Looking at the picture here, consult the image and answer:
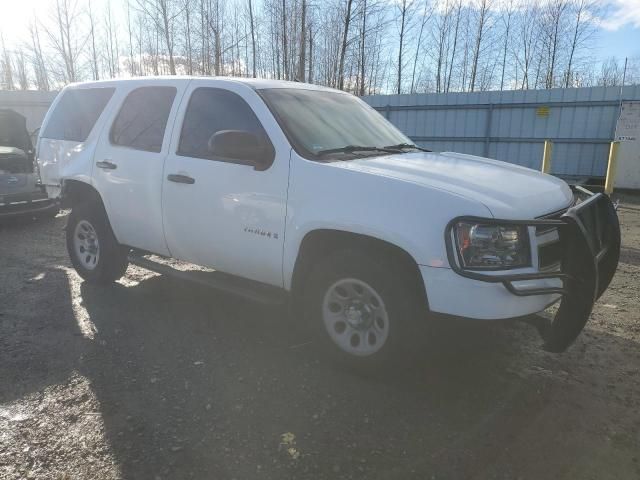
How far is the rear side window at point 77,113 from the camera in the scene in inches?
204

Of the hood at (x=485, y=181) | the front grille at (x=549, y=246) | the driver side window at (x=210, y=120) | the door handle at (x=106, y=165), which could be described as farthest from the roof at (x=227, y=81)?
the front grille at (x=549, y=246)

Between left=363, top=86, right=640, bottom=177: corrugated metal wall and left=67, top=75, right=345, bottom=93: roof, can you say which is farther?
A: left=363, top=86, right=640, bottom=177: corrugated metal wall

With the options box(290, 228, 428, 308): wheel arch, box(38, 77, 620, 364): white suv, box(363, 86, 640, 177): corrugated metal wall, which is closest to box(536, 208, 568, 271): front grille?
box(38, 77, 620, 364): white suv

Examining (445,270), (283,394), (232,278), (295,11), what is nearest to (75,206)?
(232,278)

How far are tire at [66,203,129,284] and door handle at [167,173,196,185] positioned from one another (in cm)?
126

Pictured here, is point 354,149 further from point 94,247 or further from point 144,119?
point 94,247

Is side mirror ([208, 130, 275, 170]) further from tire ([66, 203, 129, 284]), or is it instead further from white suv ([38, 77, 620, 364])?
tire ([66, 203, 129, 284])

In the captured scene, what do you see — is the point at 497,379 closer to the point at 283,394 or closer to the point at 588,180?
the point at 283,394

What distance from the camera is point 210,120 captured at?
4.17 metres

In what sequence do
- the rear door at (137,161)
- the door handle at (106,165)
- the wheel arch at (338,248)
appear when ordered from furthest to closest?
the door handle at (106,165)
the rear door at (137,161)
the wheel arch at (338,248)

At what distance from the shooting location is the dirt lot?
264 cm

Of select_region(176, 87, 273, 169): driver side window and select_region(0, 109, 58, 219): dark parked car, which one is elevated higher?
select_region(176, 87, 273, 169): driver side window

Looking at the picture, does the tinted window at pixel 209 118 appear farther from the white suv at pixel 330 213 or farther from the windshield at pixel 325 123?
the windshield at pixel 325 123

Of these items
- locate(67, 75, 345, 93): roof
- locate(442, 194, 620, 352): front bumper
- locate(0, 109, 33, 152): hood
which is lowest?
locate(442, 194, 620, 352): front bumper
